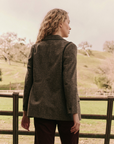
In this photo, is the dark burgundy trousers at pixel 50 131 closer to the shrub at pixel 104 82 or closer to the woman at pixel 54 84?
the woman at pixel 54 84

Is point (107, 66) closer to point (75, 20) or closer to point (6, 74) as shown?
point (6, 74)

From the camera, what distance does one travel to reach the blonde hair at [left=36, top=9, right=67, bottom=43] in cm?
121

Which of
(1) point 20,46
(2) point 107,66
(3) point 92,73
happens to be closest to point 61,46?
(2) point 107,66

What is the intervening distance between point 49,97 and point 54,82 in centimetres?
12

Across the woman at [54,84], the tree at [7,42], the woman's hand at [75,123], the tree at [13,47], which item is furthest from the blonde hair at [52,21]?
the tree at [7,42]

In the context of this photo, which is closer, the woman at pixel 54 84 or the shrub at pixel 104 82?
the woman at pixel 54 84

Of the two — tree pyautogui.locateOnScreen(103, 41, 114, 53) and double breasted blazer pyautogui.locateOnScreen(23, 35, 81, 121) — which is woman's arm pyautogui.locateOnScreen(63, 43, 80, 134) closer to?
double breasted blazer pyautogui.locateOnScreen(23, 35, 81, 121)

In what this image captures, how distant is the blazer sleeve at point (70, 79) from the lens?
113cm

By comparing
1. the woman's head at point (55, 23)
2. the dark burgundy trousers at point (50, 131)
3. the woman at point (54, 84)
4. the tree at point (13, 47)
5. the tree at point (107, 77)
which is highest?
the tree at point (13, 47)

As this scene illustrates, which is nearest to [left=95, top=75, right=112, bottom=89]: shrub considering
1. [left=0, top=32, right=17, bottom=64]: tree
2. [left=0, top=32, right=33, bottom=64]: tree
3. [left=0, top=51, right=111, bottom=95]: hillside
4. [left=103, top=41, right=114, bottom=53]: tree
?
[left=0, top=51, right=111, bottom=95]: hillside

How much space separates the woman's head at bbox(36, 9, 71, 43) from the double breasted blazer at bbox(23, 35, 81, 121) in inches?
1.9

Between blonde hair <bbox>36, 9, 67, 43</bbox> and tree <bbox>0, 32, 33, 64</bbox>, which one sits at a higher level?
tree <bbox>0, 32, 33, 64</bbox>

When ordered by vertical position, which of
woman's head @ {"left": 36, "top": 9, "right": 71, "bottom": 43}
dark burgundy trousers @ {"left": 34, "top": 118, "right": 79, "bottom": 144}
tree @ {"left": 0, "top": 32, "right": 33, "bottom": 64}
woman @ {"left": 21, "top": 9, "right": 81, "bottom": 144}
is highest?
tree @ {"left": 0, "top": 32, "right": 33, "bottom": 64}

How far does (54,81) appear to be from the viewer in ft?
3.85
